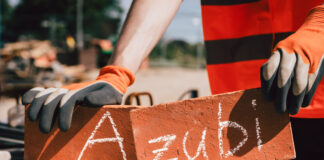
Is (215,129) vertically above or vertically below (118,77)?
below

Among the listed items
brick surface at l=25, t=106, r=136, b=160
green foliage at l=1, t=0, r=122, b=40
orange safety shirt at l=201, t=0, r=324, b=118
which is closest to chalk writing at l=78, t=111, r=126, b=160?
brick surface at l=25, t=106, r=136, b=160

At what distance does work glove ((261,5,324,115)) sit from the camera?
0.87 metres

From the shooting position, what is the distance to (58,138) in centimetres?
101

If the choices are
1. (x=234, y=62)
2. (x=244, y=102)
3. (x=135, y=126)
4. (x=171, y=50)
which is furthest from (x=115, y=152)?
(x=171, y=50)

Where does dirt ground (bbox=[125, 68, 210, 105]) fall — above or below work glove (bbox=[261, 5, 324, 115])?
below

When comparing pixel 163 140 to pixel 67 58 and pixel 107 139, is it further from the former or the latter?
pixel 67 58

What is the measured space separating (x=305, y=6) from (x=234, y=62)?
0.44m

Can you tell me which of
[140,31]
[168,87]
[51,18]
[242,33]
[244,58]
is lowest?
[51,18]

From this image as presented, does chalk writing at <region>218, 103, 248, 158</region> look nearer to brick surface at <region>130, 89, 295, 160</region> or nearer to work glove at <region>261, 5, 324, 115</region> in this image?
brick surface at <region>130, 89, 295, 160</region>

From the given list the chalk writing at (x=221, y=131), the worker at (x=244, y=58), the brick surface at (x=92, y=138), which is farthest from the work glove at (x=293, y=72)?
the brick surface at (x=92, y=138)

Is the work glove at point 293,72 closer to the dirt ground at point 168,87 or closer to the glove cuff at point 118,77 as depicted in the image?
the glove cuff at point 118,77

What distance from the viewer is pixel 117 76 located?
1.12m

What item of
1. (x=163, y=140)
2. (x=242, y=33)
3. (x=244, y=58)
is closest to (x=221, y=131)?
(x=163, y=140)

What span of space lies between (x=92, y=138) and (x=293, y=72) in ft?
2.32
